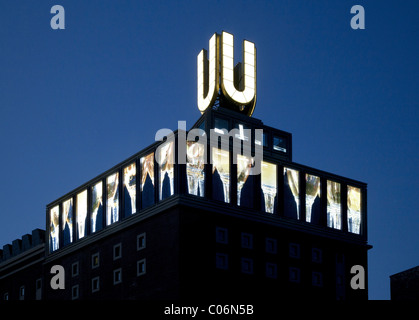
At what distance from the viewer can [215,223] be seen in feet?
290

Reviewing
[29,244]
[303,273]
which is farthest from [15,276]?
[303,273]

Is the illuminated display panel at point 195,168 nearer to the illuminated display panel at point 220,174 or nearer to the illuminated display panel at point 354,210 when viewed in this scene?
the illuminated display panel at point 220,174

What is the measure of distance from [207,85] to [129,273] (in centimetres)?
2631

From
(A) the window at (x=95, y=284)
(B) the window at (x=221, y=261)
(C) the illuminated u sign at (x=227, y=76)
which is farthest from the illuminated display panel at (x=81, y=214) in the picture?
(B) the window at (x=221, y=261)

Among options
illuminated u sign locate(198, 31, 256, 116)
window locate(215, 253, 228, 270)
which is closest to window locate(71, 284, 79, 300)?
window locate(215, 253, 228, 270)

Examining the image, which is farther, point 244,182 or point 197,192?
point 244,182

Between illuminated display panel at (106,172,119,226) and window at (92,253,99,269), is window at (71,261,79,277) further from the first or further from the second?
illuminated display panel at (106,172,119,226)

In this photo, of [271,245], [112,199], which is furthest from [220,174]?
[112,199]

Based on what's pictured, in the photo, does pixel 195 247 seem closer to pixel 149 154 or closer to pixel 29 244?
pixel 149 154

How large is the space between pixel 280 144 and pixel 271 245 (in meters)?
14.9

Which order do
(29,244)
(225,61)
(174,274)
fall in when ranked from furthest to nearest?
1. (29,244)
2. (225,61)
3. (174,274)

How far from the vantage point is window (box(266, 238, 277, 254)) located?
9239cm

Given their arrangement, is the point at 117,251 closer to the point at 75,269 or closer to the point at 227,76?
the point at 75,269

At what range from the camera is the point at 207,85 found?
99688 mm
